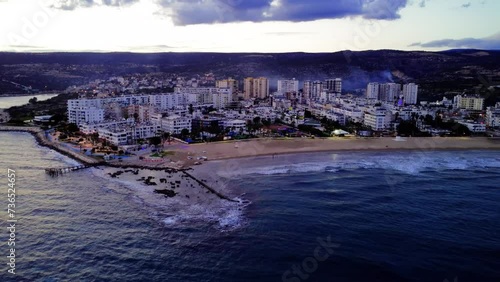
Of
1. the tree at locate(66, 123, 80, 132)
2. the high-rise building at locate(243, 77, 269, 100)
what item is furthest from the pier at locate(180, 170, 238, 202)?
the high-rise building at locate(243, 77, 269, 100)

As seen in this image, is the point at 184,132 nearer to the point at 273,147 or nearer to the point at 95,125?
the point at 95,125

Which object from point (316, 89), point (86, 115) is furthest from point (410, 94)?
point (86, 115)

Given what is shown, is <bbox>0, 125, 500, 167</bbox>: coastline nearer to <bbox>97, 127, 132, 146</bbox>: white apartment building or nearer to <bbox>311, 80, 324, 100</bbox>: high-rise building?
<bbox>97, 127, 132, 146</bbox>: white apartment building

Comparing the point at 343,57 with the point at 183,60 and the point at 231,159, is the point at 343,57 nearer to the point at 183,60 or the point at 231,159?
the point at 183,60

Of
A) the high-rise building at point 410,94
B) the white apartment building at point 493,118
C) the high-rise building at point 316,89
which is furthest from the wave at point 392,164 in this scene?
the high-rise building at point 316,89

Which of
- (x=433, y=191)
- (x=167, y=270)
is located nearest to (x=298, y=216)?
(x=167, y=270)

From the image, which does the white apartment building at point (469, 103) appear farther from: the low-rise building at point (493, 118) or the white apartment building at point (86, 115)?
the white apartment building at point (86, 115)
